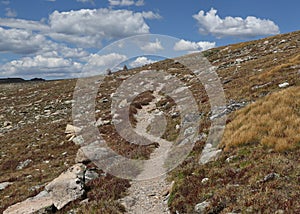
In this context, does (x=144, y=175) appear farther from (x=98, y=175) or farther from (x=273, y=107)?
(x=273, y=107)

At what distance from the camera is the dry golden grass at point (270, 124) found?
11.1 metres

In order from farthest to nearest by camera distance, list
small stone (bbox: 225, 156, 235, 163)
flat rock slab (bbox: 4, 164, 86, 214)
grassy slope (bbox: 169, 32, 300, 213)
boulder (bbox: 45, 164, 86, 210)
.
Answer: boulder (bbox: 45, 164, 86, 210) → flat rock slab (bbox: 4, 164, 86, 214) → small stone (bbox: 225, 156, 235, 163) → grassy slope (bbox: 169, 32, 300, 213)

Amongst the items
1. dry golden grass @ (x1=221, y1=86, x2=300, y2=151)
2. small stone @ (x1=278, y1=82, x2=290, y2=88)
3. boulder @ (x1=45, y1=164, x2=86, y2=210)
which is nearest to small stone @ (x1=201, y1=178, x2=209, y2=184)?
dry golden grass @ (x1=221, y1=86, x2=300, y2=151)

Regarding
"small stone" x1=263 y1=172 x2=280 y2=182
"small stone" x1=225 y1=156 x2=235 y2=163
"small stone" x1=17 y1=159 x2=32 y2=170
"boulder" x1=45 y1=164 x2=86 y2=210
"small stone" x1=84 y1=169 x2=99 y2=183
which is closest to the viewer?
"small stone" x1=263 y1=172 x2=280 y2=182

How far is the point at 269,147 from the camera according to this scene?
11008 millimetres

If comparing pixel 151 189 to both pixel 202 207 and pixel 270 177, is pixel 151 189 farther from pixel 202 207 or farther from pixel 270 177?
pixel 270 177

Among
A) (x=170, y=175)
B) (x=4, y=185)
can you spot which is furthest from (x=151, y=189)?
(x=4, y=185)

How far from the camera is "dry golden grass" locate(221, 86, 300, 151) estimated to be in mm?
11102

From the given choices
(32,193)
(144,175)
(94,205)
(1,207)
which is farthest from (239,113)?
(1,207)

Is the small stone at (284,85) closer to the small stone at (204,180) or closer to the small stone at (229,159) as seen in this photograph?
the small stone at (229,159)

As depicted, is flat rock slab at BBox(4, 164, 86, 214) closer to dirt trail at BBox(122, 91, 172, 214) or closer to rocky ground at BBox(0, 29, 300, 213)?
rocky ground at BBox(0, 29, 300, 213)

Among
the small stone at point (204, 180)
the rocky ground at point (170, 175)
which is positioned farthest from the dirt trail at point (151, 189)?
the small stone at point (204, 180)

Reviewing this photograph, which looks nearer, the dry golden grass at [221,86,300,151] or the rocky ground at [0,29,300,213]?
the rocky ground at [0,29,300,213]

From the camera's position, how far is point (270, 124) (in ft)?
41.9
